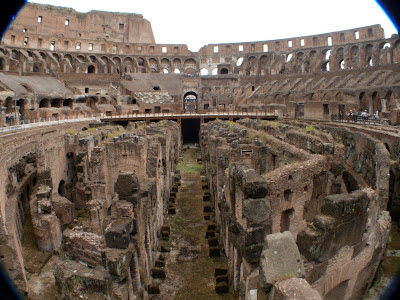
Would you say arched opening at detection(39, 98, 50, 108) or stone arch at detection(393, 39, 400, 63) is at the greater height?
stone arch at detection(393, 39, 400, 63)

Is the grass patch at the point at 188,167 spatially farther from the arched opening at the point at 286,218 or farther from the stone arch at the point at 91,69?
the stone arch at the point at 91,69

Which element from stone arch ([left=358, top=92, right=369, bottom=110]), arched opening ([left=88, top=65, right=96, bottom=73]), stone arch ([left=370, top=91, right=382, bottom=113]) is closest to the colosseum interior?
stone arch ([left=370, top=91, right=382, bottom=113])

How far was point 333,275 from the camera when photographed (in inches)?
215

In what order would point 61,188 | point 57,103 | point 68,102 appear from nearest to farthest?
1. point 61,188
2. point 57,103
3. point 68,102

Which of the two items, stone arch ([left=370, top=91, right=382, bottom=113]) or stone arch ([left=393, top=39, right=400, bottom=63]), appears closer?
stone arch ([left=370, top=91, right=382, bottom=113])

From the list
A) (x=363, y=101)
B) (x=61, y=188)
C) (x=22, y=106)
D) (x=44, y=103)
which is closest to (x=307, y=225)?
(x=61, y=188)

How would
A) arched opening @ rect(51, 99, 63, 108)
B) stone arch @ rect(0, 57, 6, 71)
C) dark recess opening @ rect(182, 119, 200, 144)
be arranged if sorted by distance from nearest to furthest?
arched opening @ rect(51, 99, 63, 108)
dark recess opening @ rect(182, 119, 200, 144)
stone arch @ rect(0, 57, 6, 71)

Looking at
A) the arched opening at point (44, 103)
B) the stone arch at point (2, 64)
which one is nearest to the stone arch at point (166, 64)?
the stone arch at point (2, 64)

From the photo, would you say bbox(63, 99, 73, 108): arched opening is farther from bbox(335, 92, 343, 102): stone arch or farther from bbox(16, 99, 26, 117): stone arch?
bbox(335, 92, 343, 102): stone arch

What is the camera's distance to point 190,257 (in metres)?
10.5

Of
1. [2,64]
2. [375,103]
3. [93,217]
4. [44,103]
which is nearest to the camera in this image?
[93,217]

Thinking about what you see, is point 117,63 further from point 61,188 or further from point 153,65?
point 61,188

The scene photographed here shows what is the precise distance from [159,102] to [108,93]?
28.3 ft

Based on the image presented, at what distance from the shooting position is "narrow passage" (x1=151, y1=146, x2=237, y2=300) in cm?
862
